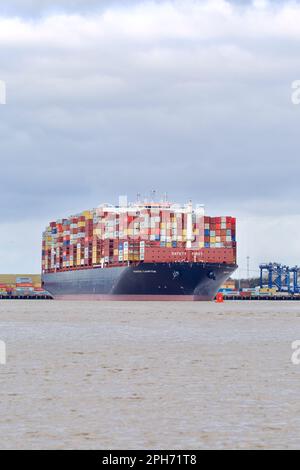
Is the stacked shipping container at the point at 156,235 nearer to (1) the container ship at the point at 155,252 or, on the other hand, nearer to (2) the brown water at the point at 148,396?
(1) the container ship at the point at 155,252

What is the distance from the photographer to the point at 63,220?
18175 centimetres

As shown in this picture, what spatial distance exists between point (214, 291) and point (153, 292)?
42.0ft

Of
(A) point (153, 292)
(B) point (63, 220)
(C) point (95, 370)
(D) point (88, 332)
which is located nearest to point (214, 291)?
(A) point (153, 292)

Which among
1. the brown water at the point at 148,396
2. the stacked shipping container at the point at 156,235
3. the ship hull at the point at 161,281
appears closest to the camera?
the brown water at the point at 148,396

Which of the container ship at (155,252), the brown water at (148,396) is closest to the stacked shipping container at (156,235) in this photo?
the container ship at (155,252)

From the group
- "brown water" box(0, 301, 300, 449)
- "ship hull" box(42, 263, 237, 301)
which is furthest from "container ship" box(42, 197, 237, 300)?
"brown water" box(0, 301, 300, 449)

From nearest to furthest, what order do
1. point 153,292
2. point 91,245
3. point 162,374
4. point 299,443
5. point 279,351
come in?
point 299,443, point 162,374, point 279,351, point 153,292, point 91,245

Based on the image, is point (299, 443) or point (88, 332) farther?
point (88, 332)

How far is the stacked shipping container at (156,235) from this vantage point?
14450 centimetres

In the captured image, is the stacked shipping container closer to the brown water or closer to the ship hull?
the ship hull

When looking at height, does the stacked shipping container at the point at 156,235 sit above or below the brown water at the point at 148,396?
above
